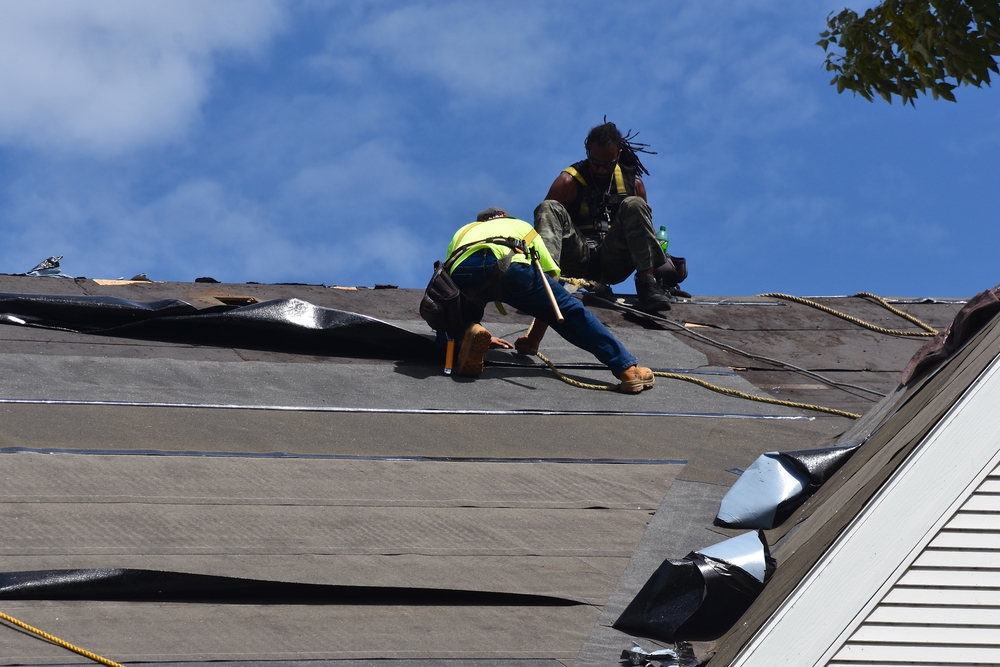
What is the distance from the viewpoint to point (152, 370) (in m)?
6.16

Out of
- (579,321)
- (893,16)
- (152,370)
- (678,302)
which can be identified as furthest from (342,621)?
(893,16)

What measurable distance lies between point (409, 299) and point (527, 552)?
16.4 feet

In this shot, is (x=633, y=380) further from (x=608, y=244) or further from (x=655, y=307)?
(x=608, y=244)

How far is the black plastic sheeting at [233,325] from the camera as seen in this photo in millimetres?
6902

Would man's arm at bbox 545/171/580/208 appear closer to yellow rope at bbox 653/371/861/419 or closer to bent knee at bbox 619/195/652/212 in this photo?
bent knee at bbox 619/195/652/212

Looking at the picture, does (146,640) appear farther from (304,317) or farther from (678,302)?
(678,302)

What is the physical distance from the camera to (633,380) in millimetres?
6680

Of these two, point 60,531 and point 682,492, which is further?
point 682,492

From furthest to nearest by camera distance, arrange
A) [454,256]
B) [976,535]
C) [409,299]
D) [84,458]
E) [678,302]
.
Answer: [678,302], [409,299], [454,256], [84,458], [976,535]

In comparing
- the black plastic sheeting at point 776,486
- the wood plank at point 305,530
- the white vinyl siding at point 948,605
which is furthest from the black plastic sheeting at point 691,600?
the black plastic sheeting at point 776,486

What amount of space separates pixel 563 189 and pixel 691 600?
6.01 metres

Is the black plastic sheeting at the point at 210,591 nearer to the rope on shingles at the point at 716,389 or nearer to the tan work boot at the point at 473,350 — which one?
the tan work boot at the point at 473,350

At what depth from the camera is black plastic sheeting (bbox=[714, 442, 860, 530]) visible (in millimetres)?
4195

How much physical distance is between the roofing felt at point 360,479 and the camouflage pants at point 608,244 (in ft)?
3.64
